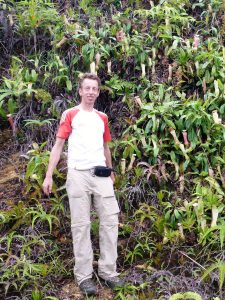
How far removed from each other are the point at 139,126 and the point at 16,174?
1.74 meters

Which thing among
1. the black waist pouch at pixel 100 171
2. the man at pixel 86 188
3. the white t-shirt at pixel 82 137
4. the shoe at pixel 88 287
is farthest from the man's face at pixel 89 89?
the shoe at pixel 88 287

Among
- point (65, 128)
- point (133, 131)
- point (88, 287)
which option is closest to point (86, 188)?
point (65, 128)

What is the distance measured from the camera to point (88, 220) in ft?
13.3

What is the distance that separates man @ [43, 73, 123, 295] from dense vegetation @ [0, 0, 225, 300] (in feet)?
1.13

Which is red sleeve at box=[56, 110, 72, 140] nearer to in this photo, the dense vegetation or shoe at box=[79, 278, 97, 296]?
the dense vegetation

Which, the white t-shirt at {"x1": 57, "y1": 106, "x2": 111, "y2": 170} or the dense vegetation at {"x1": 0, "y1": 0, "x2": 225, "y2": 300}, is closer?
the white t-shirt at {"x1": 57, "y1": 106, "x2": 111, "y2": 170}

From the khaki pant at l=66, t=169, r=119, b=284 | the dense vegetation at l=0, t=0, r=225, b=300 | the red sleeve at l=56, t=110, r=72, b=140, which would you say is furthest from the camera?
the dense vegetation at l=0, t=0, r=225, b=300

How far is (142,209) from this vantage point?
194 inches

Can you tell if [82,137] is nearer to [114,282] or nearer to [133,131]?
[114,282]

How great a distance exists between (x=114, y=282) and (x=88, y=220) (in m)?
0.68

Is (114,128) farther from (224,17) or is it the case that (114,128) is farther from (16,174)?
(224,17)

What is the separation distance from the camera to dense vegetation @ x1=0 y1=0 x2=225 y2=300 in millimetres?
4375

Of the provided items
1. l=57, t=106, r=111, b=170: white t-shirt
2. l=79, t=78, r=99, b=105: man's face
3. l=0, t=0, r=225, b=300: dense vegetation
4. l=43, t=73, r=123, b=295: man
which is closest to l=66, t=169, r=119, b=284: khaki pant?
l=43, t=73, r=123, b=295: man

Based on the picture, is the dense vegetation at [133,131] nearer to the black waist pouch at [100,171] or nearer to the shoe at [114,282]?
the shoe at [114,282]
